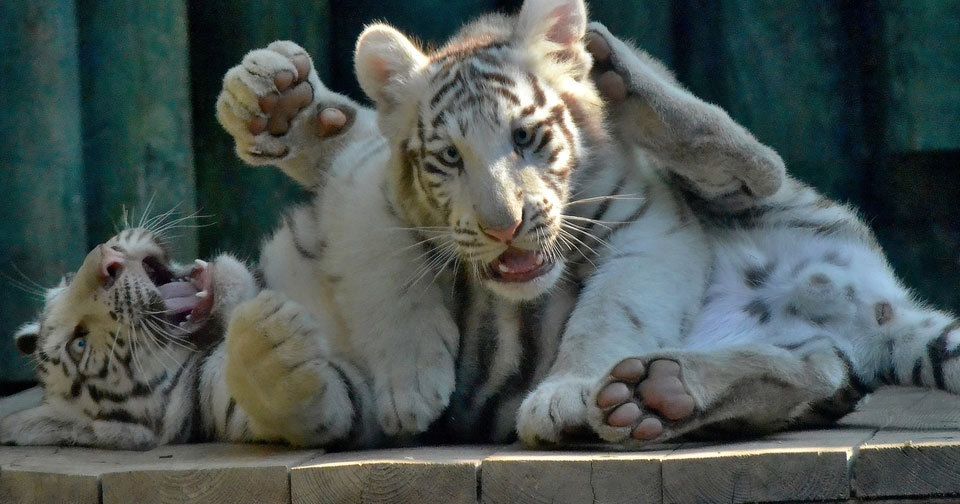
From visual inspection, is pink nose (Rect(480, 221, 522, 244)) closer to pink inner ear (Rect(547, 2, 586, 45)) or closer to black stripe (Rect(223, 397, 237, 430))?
pink inner ear (Rect(547, 2, 586, 45))

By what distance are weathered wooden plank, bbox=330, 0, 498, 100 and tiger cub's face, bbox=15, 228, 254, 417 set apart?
943 millimetres

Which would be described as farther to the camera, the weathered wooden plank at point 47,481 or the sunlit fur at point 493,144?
the sunlit fur at point 493,144

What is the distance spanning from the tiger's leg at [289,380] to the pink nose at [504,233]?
12.0 inches

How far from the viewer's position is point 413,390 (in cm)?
207

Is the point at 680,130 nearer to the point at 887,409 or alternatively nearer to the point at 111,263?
the point at 887,409

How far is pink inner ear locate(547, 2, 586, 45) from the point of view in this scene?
7.51 feet

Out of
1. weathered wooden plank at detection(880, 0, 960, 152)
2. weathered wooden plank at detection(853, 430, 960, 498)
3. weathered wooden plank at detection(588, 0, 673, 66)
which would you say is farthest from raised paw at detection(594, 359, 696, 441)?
weathered wooden plank at detection(588, 0, 673, 66)

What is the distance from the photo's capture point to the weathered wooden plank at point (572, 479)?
1.60 m

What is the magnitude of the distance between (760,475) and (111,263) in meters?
1.34

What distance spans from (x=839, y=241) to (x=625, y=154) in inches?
18.0

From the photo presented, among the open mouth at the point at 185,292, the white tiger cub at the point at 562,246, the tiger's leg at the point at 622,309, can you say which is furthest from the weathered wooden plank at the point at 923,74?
the open mouth at the point at 185,292

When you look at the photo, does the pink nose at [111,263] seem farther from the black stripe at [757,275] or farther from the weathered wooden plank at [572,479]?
the black stripe at [757,275]

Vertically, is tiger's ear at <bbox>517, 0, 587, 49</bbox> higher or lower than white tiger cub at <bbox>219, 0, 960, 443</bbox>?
higher

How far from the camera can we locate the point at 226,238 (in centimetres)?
321
